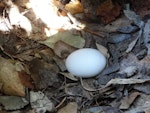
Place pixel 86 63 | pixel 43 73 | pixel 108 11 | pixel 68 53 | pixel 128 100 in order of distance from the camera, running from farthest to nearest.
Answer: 1. pixel 108 11
2. pixel 68 53
3. pixel 43 73
4. pixel 86 63
5. pixel 128 100

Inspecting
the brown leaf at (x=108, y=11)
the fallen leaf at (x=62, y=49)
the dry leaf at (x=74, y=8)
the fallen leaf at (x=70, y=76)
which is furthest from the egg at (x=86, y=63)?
the dry leaf at (x=74, y=8)

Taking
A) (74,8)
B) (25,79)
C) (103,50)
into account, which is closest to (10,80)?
(25,79)

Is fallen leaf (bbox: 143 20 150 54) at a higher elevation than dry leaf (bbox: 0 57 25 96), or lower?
higher

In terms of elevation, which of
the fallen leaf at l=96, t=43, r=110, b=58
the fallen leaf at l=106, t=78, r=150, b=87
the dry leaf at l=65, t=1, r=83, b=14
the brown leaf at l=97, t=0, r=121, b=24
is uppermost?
the dry leaf at l=65, t=1, r=83, b=14

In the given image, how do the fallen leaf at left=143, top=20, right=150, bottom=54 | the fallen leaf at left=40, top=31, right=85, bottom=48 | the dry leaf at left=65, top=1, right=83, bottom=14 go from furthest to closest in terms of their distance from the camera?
the dry leaf at left=65, top=1, right=83, bottom=14, the fallen leaf at left=40, top=31, right=85, bottom=48, the fallen leaf at left=143, top=20, right=150, bottom=54

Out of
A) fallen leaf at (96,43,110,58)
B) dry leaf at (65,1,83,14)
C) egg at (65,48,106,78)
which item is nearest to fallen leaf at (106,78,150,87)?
egg at (65,48,106,78)

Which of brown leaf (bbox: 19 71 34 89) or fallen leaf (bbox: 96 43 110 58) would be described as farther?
fallen leaf (bbox: 96 43 110 58)

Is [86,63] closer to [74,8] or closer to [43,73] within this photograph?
[43,73]

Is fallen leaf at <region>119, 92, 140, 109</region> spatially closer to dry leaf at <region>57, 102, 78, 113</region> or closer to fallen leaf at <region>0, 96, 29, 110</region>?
dry leaf at <region>57, 102, 78, 113</region>
